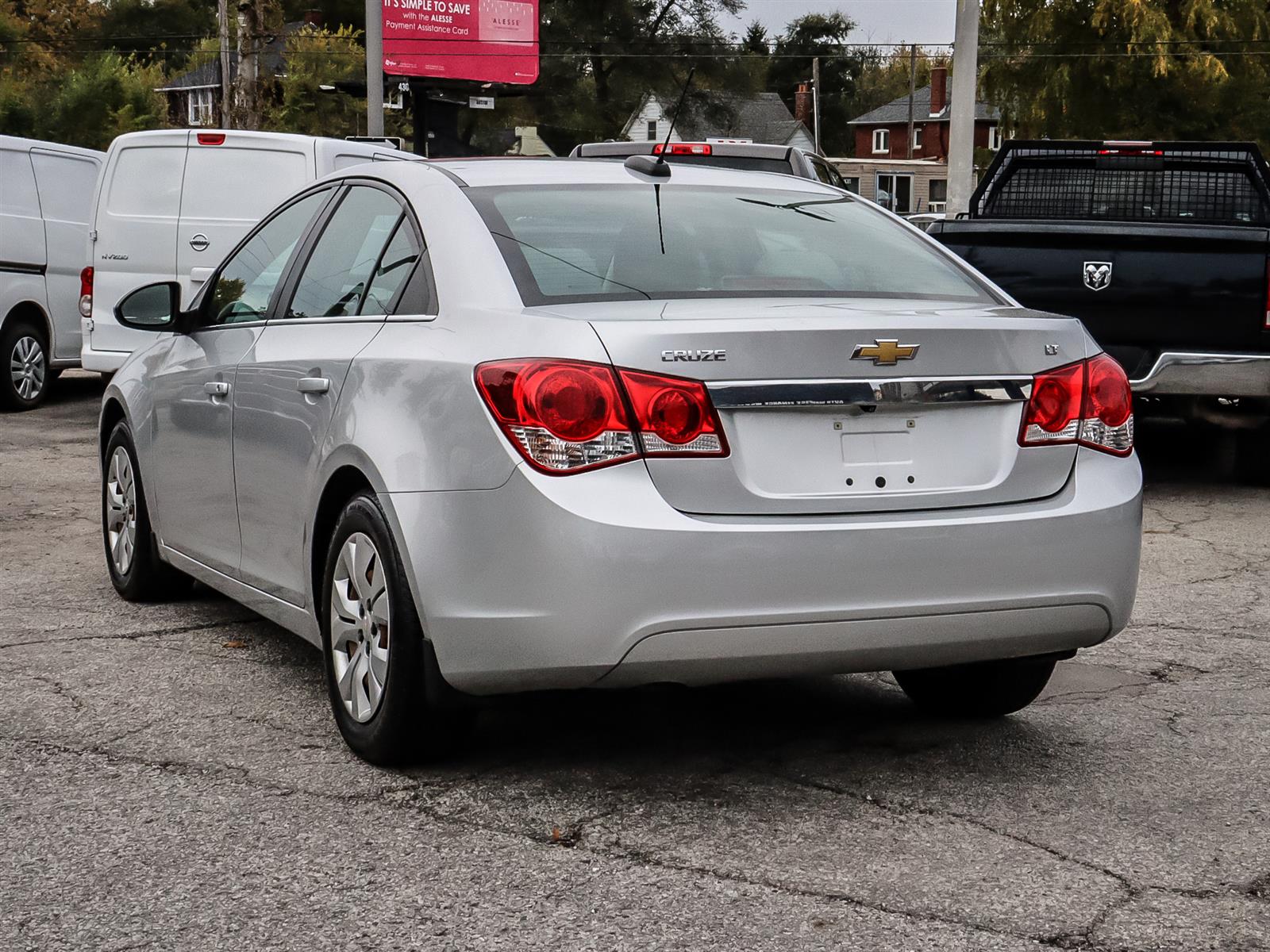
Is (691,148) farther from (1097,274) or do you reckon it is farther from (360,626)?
(360,626)

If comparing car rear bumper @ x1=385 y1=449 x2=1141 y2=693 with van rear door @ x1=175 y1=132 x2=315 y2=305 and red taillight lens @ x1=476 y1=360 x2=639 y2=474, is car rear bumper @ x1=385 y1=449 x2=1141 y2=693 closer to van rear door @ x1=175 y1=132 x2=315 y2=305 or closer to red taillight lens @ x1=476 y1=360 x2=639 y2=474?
red taillight lens @ x1=476 y1=360 x2=639 y2=474

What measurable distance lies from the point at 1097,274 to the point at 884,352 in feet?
17.8

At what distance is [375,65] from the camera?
2366 centimetres

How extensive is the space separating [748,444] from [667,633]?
444 mm

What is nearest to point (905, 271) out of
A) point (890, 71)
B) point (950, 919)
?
point (950, 919)

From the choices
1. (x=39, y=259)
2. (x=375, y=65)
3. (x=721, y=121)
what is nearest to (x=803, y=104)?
(x=721, y=121)

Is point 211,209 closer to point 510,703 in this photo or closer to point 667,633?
point 510,703

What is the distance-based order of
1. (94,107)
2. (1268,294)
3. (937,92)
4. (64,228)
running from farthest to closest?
(937,92) → (94,107) → (64,228) → (1268,294)

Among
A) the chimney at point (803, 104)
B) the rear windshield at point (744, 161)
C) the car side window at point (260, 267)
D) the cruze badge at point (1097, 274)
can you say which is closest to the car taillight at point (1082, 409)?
the car side window at point (260, 267)

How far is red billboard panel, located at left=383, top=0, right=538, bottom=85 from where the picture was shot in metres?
48.0

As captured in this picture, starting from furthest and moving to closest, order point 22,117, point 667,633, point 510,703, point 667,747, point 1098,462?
point 22,117 → point 510,703 → point 667,747 → point 1098,462 → point 667,633

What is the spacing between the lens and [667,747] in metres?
4.55

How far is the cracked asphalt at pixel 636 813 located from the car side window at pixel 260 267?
3.61ft

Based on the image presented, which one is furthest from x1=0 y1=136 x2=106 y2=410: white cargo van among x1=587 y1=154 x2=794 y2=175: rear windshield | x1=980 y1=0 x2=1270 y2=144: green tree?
x1=980 y1=0 x2=1270 y2=144: green tree
